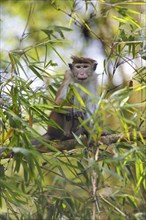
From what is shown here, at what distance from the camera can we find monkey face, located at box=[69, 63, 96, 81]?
7.15m

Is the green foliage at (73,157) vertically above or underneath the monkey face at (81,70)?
underneath

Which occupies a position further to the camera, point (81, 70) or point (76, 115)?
point (81, 70)

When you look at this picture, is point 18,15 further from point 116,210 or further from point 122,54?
point 116,210

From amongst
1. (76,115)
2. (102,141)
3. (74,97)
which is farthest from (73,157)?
(74,97)

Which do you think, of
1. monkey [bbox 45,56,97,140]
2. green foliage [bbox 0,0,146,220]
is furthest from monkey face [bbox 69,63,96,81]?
green foliage [bbox 0,0,146,220]

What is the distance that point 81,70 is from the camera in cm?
720

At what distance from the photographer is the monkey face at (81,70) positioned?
715 centimetres

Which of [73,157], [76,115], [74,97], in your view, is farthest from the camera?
[74,97]

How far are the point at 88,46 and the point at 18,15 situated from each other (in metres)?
2.39

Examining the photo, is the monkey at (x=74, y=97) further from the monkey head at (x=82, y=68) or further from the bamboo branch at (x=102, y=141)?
the bamboo branch at (x=102, y=141)

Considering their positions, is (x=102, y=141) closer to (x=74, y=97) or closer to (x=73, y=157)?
(x=73, y=157)

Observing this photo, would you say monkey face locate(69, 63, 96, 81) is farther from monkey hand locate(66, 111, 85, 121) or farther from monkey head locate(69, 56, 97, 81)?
monkey hand locate(66, 111, 85, 121)

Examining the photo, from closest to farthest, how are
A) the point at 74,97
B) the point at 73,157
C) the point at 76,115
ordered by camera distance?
the point at 73,157, the point at 76,115, the point at 74,97

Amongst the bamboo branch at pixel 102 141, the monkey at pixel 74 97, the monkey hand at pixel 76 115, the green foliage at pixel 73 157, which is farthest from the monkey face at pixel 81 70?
the bamboo branch at pixel 102 141
